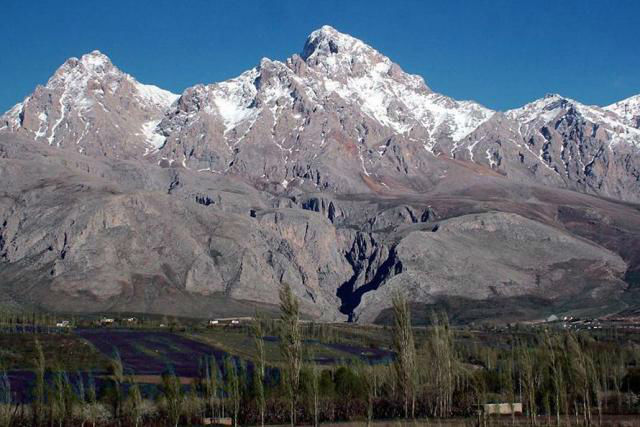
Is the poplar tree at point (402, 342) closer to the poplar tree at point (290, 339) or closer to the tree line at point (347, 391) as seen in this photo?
the tree line at point (347, 391)

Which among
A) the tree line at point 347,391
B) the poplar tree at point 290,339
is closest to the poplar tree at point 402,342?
the tree line at point 347,391

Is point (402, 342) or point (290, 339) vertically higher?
point (290, 339)

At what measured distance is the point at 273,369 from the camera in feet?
528

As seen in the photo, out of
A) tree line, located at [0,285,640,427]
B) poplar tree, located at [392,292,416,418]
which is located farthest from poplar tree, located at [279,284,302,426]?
poplar tree, located at [392,292,416,418]

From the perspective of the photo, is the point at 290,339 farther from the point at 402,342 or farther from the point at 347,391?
the point at 347,391

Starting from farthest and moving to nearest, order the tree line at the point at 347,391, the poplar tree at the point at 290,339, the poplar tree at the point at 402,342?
the tree line at the point at 347,391 < the poplar tree at the point at 402,342 < the poplar tree at the point at 290,339

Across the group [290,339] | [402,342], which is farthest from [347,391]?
[290,339]

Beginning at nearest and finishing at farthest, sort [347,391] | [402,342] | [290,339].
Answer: [290,339], [402,342], [347,391]

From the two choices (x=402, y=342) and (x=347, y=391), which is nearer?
(x=402, y=342)

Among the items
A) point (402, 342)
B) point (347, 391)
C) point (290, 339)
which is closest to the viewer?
point (290, 339)

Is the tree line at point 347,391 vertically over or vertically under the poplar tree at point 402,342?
under

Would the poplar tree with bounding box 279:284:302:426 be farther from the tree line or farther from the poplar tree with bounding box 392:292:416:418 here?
the poplar tree with bounding box 392:292:416:418

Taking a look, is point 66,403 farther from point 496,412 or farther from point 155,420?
point 496,412

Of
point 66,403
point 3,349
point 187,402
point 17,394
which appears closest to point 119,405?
point 66,403
